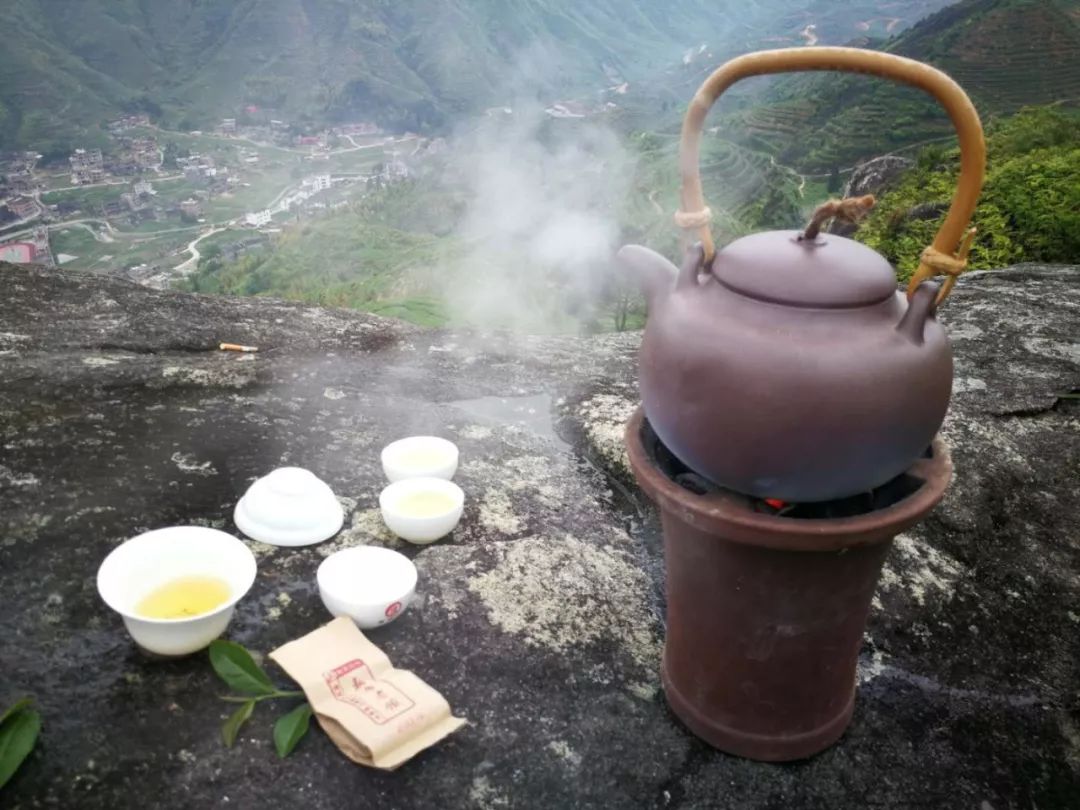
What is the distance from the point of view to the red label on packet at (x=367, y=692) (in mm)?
2006

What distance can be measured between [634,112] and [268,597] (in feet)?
242

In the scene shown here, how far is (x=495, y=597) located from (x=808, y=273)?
5.23 ft

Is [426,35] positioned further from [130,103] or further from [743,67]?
[743,67]

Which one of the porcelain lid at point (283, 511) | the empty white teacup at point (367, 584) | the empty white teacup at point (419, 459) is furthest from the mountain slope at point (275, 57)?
the empty white teacup at point (367, 584)

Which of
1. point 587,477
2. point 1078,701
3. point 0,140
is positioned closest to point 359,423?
point 587,477

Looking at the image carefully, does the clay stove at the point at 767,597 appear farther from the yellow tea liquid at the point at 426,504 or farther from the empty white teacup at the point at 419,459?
the empty white teacup at the point at 419,459

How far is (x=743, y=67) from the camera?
191cm

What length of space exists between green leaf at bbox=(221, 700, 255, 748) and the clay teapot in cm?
143

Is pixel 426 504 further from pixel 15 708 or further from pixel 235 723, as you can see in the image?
pixel 15 708

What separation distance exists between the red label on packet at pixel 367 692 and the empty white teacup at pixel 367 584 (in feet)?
0.67

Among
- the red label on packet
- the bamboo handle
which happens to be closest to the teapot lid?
the bamboo handle

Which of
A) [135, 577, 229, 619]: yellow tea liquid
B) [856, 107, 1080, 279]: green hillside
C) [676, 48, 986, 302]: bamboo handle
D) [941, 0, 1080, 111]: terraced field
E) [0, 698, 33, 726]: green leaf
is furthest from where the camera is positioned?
[941, 0, 1080, 111]: terraced field

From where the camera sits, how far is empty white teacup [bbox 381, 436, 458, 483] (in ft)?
10.1

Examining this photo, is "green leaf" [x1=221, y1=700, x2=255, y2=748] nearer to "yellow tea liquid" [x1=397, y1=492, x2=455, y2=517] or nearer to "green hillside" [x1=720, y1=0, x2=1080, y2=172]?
"yellow tea liquid" [x1=397, y1=492, x2=455, y2=517]
